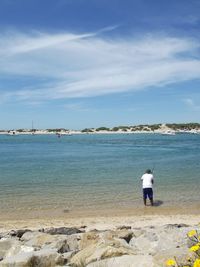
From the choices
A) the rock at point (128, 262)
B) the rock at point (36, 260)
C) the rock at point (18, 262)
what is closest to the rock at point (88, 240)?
the rock at point (36, 260)

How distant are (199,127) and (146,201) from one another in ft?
528

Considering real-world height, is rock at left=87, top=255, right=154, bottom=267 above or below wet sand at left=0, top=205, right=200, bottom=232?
above

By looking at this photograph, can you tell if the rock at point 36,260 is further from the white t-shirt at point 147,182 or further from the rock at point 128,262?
the white t-shirt at point 147,182

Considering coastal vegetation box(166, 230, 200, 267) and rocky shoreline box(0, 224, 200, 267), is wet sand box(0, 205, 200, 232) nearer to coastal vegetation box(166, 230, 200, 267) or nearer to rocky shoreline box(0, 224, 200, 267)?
rocky shoreline box(0, 224, 200, 267)

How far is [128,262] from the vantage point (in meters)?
6.26

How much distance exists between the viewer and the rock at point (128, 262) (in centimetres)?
606

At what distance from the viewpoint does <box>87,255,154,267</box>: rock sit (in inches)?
239

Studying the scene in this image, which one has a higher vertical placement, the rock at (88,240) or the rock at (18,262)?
the rock at (18,262)

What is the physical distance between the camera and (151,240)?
982 centimetres

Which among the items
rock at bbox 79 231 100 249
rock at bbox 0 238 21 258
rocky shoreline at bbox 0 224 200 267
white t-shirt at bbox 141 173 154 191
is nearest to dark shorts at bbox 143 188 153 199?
white t-shirt at bbox 141 173 154 191

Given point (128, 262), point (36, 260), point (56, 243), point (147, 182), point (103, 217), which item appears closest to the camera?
point (128, 262)

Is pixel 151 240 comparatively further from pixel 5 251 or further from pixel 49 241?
pixel 5 251

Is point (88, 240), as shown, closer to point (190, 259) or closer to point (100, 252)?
point (100, 252)

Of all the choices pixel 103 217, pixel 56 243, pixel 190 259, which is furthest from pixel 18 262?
pixel 103 217
